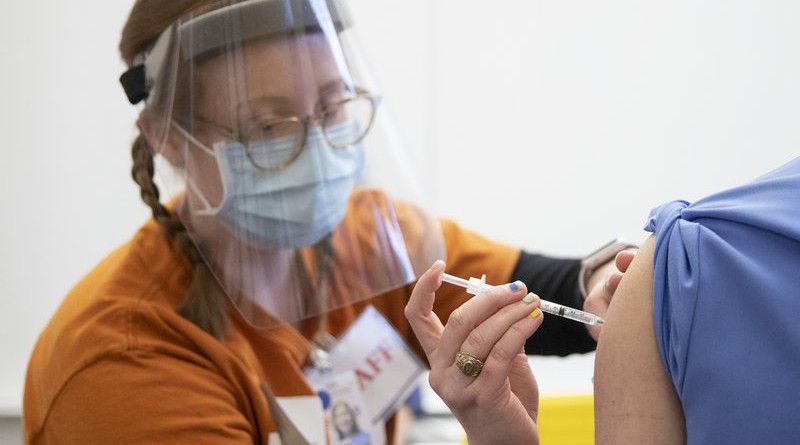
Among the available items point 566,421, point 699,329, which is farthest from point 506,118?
point 699,329

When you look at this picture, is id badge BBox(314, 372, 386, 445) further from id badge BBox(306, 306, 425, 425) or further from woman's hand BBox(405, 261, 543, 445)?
woman's hand BBox(405, 261, 543, 445)

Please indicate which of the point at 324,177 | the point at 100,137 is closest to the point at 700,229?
the point at 324,177

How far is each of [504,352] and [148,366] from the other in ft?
1.99

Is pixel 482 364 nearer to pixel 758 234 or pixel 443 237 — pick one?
pixel 758 234

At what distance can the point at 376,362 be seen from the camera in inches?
62.7

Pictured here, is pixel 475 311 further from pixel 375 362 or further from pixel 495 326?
pixel 375 362

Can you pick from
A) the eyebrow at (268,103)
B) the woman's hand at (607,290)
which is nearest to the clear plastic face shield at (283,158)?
the eyebrow at (268,103)

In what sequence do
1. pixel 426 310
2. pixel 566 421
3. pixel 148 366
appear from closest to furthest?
pixel 426 310
pixel 148 366
pixel 566 421

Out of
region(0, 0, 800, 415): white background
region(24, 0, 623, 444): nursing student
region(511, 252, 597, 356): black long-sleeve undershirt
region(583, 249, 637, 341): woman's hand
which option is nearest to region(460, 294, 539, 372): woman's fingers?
region(583, 249, 637, 341): woman's hand

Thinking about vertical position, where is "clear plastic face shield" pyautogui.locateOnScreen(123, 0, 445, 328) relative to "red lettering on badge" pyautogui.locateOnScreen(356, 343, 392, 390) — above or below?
above

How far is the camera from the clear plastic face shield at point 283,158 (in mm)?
1261

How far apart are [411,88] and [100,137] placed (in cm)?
91

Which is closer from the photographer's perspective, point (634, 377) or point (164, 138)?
point (634, 377)

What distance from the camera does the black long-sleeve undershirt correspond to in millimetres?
1359
